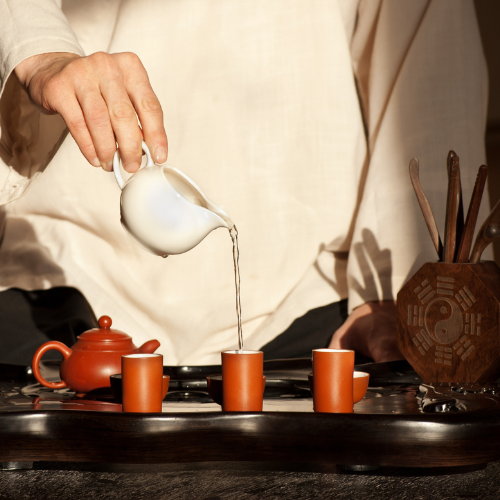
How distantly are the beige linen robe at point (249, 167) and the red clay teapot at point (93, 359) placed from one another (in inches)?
15.7

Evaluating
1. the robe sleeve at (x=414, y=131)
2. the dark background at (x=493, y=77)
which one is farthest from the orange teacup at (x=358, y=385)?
the dark background at (x=493, y=77)

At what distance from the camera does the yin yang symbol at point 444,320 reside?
876mm

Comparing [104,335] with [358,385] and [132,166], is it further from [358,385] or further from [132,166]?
[358,385]

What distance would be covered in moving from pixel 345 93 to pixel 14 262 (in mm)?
769

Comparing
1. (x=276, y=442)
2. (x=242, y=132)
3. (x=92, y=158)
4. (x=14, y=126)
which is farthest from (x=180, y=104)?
(x=276, y=442)

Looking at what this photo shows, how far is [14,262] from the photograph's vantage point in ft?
4.41

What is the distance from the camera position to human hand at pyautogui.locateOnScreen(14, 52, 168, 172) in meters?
0.77

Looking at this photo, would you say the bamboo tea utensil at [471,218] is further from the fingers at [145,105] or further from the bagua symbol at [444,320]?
the fingers at [145,105]

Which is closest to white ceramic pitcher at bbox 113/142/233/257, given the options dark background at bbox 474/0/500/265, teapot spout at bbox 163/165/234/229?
teapot spout at bbox 163/165/234/229

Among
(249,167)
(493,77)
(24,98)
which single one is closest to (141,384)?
(24,98)

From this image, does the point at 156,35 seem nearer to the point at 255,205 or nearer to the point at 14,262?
the point at 255,205

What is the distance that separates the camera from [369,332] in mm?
1119

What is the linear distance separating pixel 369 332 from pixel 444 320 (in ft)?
0.80

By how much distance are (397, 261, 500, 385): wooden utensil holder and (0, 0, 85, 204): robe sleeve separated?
1.96 feet
